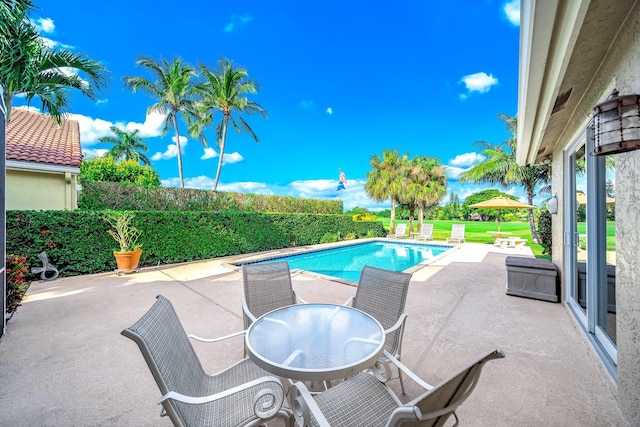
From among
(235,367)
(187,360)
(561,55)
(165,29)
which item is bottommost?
(235,367)

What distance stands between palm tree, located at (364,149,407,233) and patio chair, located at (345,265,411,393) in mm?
15832

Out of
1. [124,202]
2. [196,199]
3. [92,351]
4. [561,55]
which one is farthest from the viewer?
[196,199]

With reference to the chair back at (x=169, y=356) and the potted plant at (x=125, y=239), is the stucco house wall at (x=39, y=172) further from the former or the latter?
the chair back at (x=169, y=356)

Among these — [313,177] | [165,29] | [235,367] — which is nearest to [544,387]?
[235,367]

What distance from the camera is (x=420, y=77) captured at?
2323 cm

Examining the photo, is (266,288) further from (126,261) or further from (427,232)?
(427,232)

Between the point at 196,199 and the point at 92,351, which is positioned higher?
the point at 196,199

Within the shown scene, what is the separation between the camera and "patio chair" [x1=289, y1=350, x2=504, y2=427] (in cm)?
108

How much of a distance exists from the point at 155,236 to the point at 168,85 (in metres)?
12.8

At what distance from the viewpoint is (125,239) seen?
771 centimetres

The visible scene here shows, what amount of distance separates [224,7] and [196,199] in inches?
480

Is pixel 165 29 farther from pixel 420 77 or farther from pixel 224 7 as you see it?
pixel 420 77

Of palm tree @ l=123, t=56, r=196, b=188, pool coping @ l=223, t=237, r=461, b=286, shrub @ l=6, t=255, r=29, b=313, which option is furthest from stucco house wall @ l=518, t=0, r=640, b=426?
palm tree @ l=123, t=56, r=196, b=188

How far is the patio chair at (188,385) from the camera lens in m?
1.44
